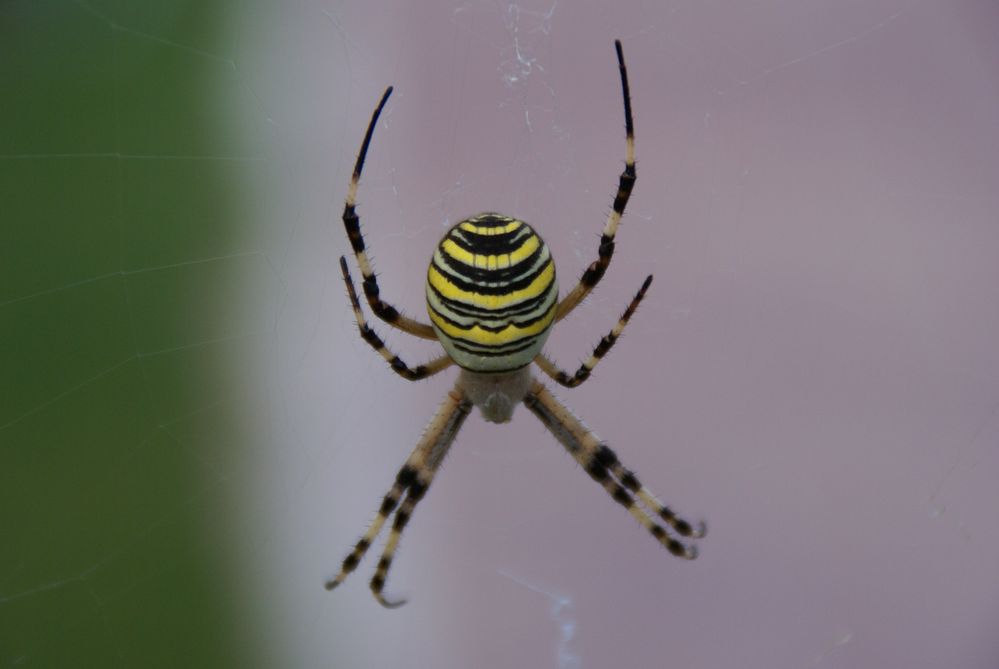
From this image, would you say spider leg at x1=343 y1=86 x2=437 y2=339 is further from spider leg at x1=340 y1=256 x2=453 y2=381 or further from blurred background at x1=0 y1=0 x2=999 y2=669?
blurred background at x1=0 y1=0 x2=999 y2=669

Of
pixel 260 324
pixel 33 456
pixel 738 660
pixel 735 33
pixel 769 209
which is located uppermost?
pixel 735 33

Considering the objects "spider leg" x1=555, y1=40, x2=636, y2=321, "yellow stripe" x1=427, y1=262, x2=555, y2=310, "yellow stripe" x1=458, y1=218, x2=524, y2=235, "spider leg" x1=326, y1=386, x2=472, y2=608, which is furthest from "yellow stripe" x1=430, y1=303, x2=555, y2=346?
"spider leg" x1=326, y1=386, x2=472, y2=608

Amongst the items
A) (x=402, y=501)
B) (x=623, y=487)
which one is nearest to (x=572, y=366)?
(x=623, y=487)

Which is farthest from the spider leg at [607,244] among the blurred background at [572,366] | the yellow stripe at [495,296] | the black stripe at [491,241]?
the blurred background at [572,366]

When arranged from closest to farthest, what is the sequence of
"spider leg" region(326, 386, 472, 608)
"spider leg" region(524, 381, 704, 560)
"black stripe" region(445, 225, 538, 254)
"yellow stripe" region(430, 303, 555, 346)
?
"black stripe" region(445, 225, 538, 254)
"yellow stripe" region(430, 303, 555, 346)
"spider leg" region(326, 386, 472, 608)
"spider leg" region(524, 381, 704, 560)

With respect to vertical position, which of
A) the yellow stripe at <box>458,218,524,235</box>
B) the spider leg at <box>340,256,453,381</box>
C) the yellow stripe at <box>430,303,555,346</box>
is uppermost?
the yellow stripe at <box>458,218,524,235</box>

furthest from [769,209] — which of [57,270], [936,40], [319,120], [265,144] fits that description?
[57,270]

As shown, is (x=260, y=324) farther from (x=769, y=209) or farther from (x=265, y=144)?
(x=769, y=209)
